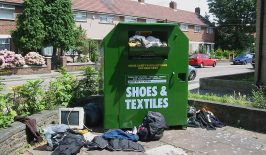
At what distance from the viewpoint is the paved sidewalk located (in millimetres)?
6023

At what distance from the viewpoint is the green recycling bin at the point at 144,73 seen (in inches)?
271

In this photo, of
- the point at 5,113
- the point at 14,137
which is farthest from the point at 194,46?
the point at 14,137

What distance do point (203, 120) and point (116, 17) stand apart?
32377 millimetres

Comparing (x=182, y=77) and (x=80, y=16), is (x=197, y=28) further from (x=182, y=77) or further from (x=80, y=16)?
(x=182, y=77)

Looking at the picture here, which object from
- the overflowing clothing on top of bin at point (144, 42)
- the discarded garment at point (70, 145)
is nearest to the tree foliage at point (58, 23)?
the overflowing clothing on top of bin at point (144, 42)

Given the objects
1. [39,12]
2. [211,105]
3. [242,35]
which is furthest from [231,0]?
[211,105]

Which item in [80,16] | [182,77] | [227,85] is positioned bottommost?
[227,85]

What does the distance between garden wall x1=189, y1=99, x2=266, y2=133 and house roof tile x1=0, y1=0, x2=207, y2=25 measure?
23532 millimetres

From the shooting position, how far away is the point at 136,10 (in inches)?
1695

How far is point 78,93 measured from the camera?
8.30m

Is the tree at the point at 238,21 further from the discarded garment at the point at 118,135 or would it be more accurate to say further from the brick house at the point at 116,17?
the discarded garment at the point at 118,135

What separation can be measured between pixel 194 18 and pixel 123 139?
4939 centimetres

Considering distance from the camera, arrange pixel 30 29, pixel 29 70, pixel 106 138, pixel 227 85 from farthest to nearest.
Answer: pixel 30 29 → pixel 29 70 → pixel 227 85 → pixel 106 138

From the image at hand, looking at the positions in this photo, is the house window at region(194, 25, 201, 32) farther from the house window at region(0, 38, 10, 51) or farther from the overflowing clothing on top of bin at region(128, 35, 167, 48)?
the overflowing clothing on top of bin at region(128, 35, 167, 48)
